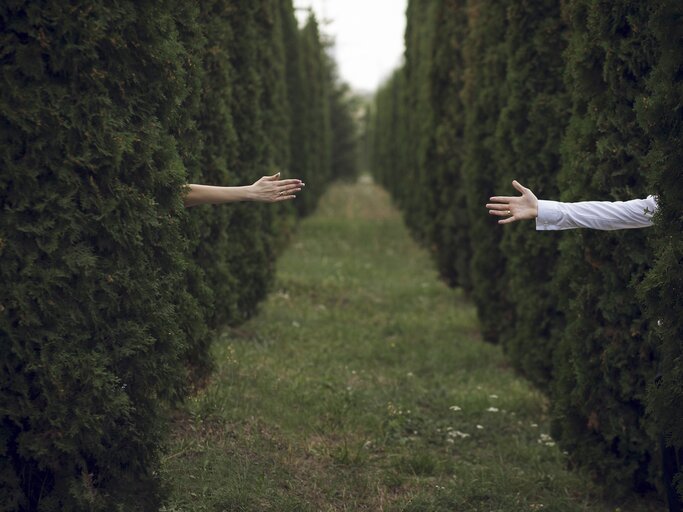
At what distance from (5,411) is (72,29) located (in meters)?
1.56

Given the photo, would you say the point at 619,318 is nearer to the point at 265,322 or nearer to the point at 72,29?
the point at 72,29

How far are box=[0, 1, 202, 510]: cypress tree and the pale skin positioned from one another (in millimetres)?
420

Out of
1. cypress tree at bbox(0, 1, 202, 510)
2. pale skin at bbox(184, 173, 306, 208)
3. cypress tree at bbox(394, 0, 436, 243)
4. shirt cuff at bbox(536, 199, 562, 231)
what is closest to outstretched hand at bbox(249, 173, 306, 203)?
pale skin at bbox(184, 173, 306, 208)

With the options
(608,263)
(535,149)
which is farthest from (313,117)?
(608,263)

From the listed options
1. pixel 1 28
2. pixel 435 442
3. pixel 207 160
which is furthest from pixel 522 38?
pixel 1 28

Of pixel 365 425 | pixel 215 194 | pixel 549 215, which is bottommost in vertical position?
pixel 365 425

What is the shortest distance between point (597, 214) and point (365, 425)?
2.96 metres

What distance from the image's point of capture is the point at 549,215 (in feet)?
13.6

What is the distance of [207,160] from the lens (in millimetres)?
7211

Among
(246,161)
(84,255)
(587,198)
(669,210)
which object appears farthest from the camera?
(246,161)

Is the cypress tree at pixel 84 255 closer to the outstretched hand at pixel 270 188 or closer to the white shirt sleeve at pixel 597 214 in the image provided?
the outstretched hand at pixel 270 188

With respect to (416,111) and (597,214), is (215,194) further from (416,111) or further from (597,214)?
(416,111)

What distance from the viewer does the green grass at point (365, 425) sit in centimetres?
510

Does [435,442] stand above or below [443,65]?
below
